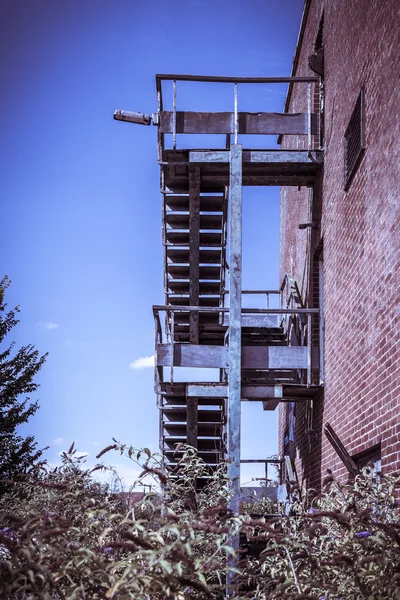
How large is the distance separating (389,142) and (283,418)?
10120 millimetres

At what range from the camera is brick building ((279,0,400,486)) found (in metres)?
7.40

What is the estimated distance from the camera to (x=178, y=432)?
13.4 meters

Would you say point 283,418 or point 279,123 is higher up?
point 279,123

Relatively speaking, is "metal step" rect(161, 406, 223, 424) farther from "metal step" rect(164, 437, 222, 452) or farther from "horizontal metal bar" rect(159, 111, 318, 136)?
"horizontal metal bar" rect(159, 111, 318, 136)

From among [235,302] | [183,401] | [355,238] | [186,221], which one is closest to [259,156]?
[186,221]

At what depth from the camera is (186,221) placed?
41.3 feet

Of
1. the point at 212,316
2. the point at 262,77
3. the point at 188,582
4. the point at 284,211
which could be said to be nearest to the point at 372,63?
the point at 262,77

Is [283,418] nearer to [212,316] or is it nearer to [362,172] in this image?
[212,316]

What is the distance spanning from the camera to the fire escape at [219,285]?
10.9 metres

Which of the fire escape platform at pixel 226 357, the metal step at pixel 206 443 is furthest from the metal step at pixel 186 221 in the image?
the metal step at pixel 206 443

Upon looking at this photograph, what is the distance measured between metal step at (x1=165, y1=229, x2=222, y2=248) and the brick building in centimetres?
154

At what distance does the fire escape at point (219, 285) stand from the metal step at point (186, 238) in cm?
2

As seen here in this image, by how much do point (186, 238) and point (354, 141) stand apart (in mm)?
4050

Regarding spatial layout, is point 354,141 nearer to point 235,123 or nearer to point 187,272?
point 235,123
